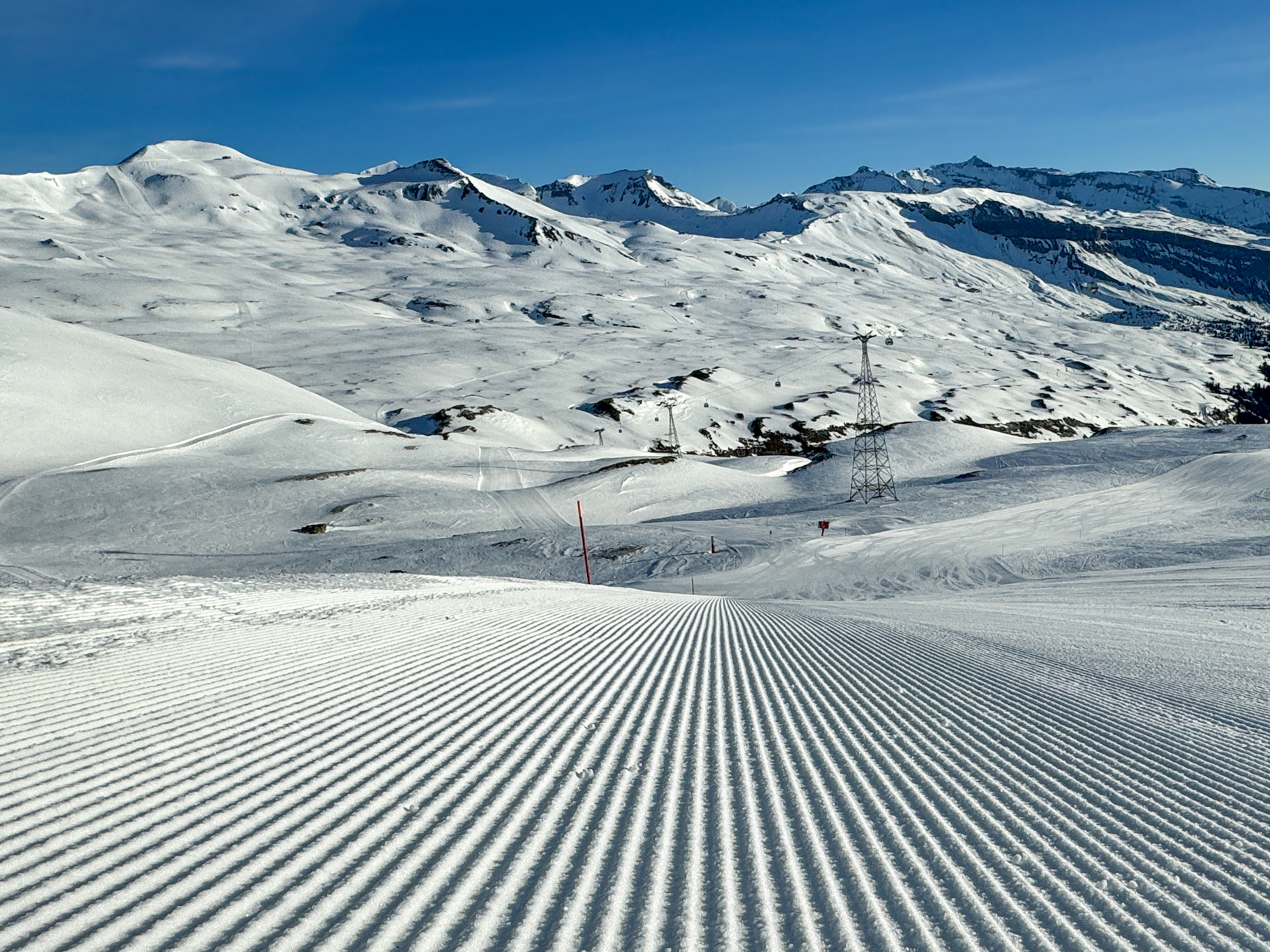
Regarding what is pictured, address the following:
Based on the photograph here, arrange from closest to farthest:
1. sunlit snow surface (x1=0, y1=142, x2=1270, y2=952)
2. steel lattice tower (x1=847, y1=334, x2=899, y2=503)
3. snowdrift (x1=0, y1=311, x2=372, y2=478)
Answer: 1. sunlit snow surface (x1=0, y1=142, x2=1270, y2=952)
2. steel lattice tower (x1=847, y1=334, x2=899, y2=503)
3. snowdrift (x1=0, y1=311, x2=372, y2=478)

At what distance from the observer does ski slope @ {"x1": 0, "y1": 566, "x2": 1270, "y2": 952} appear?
11.8 ft

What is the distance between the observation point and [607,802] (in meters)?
5.00

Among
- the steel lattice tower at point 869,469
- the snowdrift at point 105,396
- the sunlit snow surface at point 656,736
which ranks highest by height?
the snowdrift at point 105,396

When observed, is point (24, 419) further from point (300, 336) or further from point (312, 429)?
point (300, 336)

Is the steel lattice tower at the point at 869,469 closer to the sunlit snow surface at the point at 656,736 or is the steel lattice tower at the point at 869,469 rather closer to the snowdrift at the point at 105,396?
the sunlit snow surface at the point at 656,736

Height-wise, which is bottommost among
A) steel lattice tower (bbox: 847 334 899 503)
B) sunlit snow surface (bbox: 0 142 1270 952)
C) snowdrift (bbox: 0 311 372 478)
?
sunlit snow surface (bbox: 0 142 1270 952)

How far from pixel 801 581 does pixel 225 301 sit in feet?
529

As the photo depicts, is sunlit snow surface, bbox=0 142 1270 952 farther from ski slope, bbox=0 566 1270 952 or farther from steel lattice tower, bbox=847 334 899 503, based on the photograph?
steel lattice tower, bbox=847 334 899 503

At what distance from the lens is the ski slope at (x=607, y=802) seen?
359 centimetres

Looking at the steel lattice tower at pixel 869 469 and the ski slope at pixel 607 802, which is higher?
the steel lattice tower at pixel 869 469

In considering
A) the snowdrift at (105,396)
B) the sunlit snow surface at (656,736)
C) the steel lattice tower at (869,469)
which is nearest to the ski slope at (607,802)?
the sunlit snow surface at (656,736)

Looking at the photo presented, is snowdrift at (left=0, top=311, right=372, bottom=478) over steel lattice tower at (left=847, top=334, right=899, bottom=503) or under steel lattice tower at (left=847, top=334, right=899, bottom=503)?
over

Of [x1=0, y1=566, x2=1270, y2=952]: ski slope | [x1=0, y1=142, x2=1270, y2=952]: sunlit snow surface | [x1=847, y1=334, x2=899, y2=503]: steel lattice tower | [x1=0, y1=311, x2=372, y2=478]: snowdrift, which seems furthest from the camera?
[x1=0, y1=311, x2=372, y2=478]: snowdrift

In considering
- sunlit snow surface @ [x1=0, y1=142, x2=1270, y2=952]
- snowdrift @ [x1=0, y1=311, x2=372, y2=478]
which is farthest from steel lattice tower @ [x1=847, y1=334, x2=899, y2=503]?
snowdrift @ [x1=0, y1=311, x2=372, y2=478]
